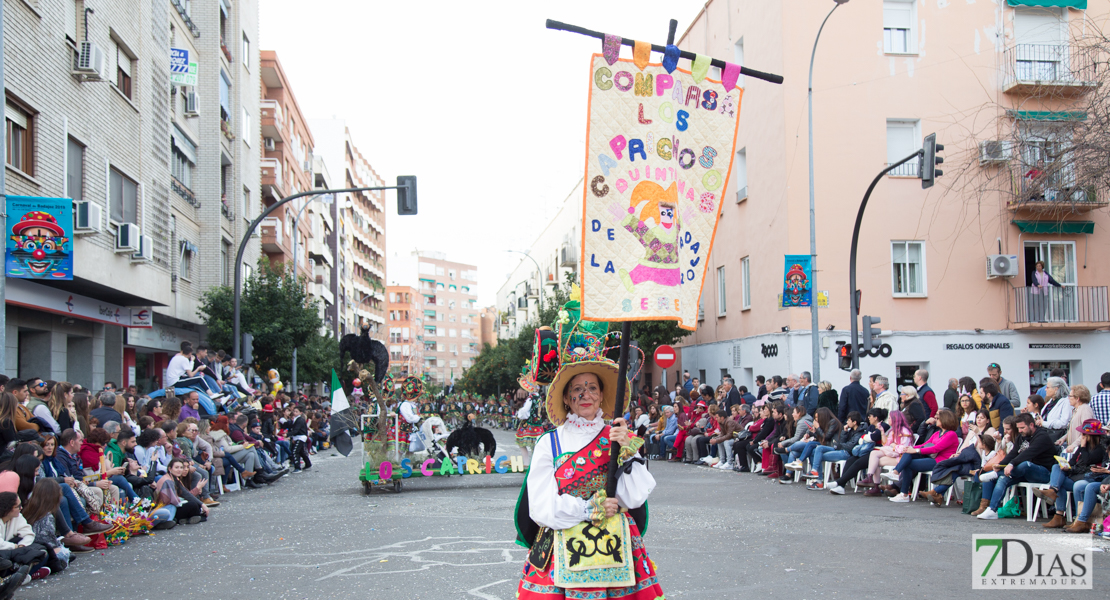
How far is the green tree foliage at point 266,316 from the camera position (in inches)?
1038

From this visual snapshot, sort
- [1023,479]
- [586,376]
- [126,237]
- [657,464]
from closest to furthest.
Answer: [586,376]
[1023,479]
[126,237]
[657,464]

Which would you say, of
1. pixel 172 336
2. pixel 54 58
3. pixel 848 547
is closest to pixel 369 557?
pixel 848 547

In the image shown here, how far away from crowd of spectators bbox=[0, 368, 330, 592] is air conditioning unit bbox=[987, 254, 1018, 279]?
19.5 meters

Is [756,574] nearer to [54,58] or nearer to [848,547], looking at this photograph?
[848,547]

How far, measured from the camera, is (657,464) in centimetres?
2103

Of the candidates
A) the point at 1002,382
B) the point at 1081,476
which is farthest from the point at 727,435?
the point at 1081,476

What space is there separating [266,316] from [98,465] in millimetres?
18133

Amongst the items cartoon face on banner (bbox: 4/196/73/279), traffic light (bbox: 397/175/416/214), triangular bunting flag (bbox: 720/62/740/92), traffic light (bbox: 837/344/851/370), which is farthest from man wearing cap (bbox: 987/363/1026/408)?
cartoon face on banner (bbox: 4/196/73/279)

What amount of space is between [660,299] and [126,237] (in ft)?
55.4

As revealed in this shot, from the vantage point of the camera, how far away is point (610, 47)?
428 centimetres

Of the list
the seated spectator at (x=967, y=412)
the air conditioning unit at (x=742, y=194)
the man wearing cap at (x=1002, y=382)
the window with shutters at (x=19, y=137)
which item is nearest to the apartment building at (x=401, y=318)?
the air conditioning unit at (x=742, y=194)

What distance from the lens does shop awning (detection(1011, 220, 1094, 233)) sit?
25.4 metres

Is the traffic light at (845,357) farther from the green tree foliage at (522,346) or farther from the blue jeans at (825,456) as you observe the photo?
the green tree foliage at (522,346)

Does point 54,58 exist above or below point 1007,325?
above
